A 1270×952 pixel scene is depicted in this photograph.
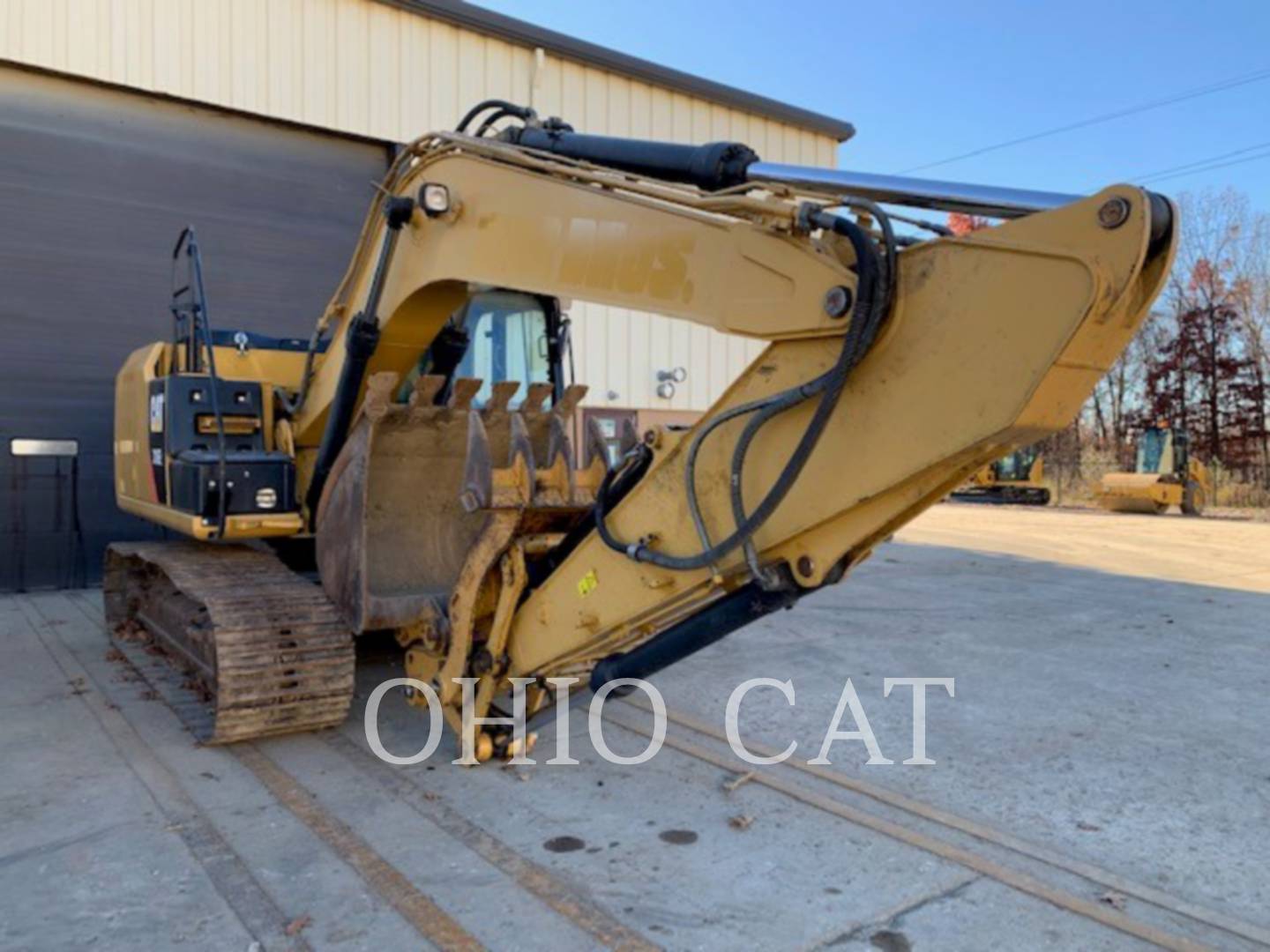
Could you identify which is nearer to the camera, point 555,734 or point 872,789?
point 872,789

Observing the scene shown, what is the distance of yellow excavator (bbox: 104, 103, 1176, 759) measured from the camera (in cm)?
279

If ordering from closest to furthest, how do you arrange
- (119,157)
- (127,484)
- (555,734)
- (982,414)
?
(982,414) → (555,734) → (127,484) → (119,157)

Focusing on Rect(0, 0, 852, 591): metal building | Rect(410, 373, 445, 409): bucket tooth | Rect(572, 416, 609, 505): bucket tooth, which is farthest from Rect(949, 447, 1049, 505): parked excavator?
Rect(572, 416, 609, 505): bucket tooth

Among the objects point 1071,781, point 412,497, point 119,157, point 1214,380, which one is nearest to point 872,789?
point 1071,781

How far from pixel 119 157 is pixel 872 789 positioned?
10.4 meters

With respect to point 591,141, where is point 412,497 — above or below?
below

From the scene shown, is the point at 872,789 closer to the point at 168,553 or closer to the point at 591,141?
the point at 591,141

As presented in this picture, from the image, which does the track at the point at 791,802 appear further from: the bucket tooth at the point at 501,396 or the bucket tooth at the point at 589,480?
the bucket tooth at the point at 501,396

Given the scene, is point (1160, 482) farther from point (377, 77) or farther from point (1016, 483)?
point (377, 77)

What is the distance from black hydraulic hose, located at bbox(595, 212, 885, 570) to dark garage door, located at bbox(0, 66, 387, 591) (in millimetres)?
9282

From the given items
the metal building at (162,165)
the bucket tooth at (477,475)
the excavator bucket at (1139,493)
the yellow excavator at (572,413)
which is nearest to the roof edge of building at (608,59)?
the metal building at (162,165)

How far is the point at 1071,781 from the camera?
4727mm

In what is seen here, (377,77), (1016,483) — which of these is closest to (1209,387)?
(1016,483)

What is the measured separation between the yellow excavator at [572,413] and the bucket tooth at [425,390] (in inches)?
0.5
